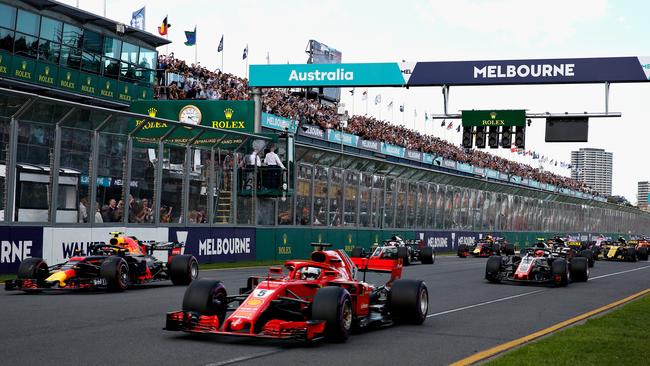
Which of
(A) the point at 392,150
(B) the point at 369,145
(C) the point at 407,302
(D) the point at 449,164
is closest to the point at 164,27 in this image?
(B) the point at 369,145

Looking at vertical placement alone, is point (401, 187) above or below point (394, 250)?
above

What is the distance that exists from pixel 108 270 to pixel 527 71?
16843mm

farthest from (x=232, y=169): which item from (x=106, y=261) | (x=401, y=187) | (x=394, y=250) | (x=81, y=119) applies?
(x=401, y=187)

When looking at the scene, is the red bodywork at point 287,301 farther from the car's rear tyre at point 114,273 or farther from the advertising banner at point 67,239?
the advertising banner at point 67,239

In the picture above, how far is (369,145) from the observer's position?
57031 mm

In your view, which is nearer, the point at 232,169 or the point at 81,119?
the point at 81,119

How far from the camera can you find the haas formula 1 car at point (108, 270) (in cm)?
1528

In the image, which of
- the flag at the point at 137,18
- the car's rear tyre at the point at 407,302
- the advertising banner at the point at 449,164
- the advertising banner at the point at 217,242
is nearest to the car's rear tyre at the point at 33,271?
the car's rear tyre at the point at 407,302

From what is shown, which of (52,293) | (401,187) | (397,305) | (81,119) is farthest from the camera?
(401,187)

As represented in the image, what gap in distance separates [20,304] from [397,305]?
6026 millimetres

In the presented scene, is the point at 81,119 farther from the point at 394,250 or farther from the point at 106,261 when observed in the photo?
the point at 394,250

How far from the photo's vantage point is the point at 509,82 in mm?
27922

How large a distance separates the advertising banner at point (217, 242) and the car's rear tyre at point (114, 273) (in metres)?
9.14

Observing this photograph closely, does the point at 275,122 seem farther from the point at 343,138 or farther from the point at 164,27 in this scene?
the point at 343,138
